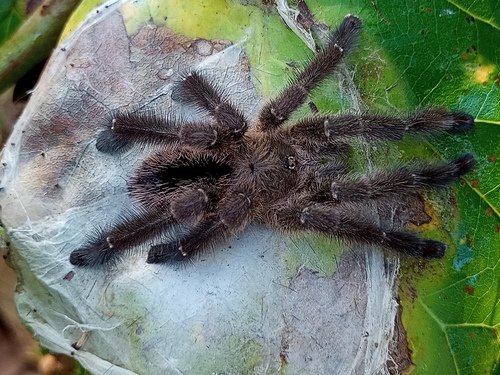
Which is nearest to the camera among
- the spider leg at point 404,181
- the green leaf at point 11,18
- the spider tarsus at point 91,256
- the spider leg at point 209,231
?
the spider leg at point 404,181

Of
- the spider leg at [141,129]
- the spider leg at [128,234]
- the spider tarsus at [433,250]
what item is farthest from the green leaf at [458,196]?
the spider leg at [128,234]

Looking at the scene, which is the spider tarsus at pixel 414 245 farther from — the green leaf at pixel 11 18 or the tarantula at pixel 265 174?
the green leaf at pixel 11 18

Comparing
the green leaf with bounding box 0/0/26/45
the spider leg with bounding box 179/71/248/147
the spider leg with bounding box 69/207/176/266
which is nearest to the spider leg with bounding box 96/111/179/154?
the spider leg with bounding box 179/71/248/147

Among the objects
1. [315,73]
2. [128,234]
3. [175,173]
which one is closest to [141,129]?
[175,173]

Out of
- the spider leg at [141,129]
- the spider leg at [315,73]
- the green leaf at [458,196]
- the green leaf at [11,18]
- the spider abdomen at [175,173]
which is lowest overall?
the green leaf at [458,196]

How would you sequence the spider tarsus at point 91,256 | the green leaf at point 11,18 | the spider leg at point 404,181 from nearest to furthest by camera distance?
the spider leg at point 404,181 < the spider tarsus at point 91,256 < the green leaf at point 11,18

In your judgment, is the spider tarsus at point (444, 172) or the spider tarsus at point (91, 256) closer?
the spider tarsus at point (444, 172)
